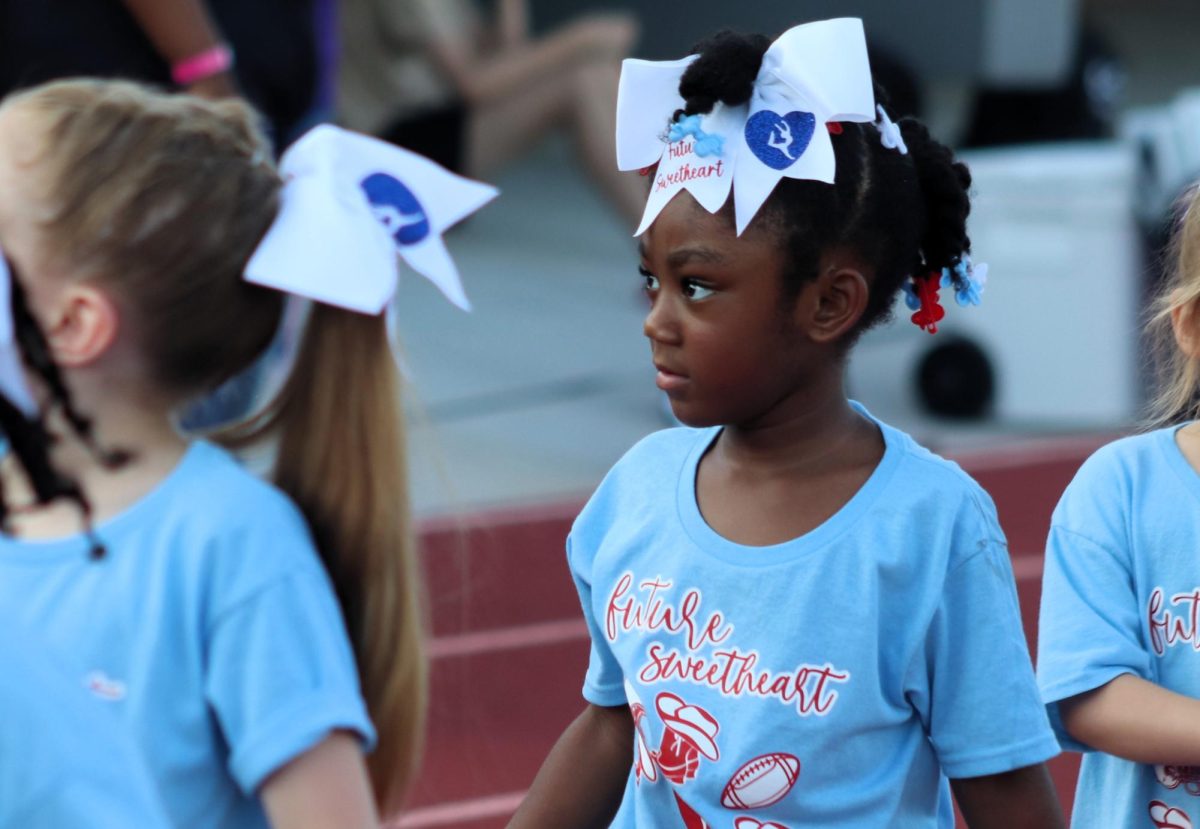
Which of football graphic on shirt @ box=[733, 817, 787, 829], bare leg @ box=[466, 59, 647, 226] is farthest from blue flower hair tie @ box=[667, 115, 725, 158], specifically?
bare leg @ box=[466, 59, 647, 226]

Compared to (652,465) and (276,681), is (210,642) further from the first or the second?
(652,465)

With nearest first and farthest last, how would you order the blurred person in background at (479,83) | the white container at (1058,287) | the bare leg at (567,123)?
the white container at (1058,287) → the bare leg at (567,123) → the blurred person in background at (479,83)

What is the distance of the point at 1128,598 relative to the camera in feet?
6.87

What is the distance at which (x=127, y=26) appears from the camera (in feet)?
12.0

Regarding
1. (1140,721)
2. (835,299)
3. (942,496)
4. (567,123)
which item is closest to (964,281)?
(835,299)

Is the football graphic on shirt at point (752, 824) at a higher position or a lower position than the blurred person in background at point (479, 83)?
higher

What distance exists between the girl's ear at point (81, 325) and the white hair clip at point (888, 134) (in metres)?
0.86

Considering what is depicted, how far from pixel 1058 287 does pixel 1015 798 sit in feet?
16.8

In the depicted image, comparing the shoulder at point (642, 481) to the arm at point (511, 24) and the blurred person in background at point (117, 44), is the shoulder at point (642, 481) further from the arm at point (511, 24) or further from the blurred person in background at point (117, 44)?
the arm at point (511, 24)

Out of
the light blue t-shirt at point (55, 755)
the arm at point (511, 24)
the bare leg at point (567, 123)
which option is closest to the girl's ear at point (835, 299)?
the light blue t-shirt at point (55, 755)

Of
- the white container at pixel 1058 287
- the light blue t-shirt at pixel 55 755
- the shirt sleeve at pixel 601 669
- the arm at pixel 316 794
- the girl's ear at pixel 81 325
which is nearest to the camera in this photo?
the light blue t-shirt at pixel 55 755

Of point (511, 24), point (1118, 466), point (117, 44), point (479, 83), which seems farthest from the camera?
point (511, 24)

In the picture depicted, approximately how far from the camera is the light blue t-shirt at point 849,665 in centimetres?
190

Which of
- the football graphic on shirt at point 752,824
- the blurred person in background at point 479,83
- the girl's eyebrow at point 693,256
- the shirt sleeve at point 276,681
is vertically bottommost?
the blurred person in background at point 479,83
